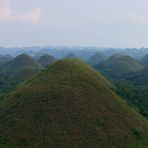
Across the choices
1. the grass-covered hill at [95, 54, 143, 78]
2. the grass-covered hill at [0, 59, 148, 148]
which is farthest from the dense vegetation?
the grass-covered hill at [95, 54, 143, 78]

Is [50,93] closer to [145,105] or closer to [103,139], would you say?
[103,139]

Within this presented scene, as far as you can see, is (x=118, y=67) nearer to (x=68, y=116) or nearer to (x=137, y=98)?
(x=137, y=98)

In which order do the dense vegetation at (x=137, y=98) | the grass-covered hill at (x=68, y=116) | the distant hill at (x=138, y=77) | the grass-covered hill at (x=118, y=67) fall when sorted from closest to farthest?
the grass-covered hill at (x=68, y=116)
the dense vegetation at (x=137, y=98)
the distant hill at (x=138, y=77)
the grass-covered hill at (x=118, y=67)

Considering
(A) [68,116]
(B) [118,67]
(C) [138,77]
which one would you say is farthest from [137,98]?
(B) [118,67]

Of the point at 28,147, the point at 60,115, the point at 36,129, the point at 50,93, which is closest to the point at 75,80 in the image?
the point at 50,93

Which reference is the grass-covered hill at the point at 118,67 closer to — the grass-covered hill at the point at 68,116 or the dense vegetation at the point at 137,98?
the dense vegetation at the point at 137,98

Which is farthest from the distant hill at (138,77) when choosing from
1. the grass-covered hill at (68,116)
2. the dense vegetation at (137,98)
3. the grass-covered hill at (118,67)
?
the grass-covered hill at (68,116)

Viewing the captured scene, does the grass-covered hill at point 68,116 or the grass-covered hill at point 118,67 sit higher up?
the grass-covered hill at point 68,116
